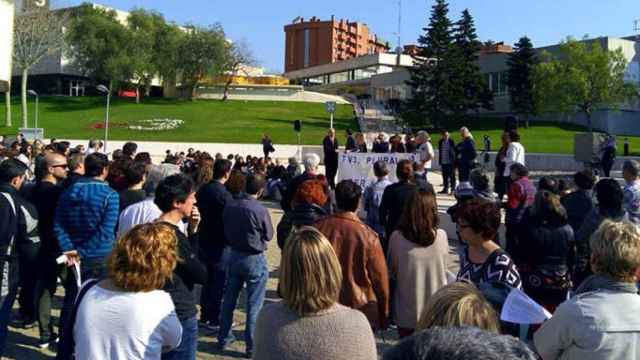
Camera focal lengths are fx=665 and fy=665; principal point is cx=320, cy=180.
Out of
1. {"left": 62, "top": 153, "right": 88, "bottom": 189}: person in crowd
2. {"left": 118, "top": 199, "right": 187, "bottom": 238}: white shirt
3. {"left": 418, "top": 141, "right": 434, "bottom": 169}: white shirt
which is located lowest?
{"left": 118, "top": 199, "right": 187, "bottom": 238}: white shirt

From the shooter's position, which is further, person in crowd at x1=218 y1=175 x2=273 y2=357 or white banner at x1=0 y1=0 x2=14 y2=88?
person in crowd at x1=218 y1=175 x2=273 y2=357

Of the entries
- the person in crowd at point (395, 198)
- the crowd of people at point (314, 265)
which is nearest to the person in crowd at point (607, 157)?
the crowd of people at point (314, 265)

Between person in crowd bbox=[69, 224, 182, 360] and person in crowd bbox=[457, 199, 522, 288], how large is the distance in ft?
6.45

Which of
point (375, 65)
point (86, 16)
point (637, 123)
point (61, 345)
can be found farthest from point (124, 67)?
point (61, 345)

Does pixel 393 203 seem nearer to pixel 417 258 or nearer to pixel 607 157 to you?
pixel 417 258

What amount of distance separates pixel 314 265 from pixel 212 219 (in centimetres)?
455

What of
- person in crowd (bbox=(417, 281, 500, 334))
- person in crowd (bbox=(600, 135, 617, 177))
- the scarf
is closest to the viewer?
person in crowd (bbox=(417, 281, 500, 334))

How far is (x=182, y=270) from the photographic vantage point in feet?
14.5

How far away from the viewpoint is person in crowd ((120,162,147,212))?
643 centimetres

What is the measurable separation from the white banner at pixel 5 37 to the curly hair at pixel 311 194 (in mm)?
2748

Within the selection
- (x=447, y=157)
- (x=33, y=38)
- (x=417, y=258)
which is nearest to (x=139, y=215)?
(x=417, y=258)

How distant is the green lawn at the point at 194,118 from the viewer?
5567cm

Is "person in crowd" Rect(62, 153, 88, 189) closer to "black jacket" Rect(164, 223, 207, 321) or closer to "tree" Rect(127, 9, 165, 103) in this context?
"black jacket" Rect(164, 223, 207, 321)

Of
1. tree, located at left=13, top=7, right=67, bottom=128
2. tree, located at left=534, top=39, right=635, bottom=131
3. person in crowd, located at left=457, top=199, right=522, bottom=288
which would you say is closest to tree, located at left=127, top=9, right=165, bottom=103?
tree, located at left=13, top=7, right=67, bottom=128
